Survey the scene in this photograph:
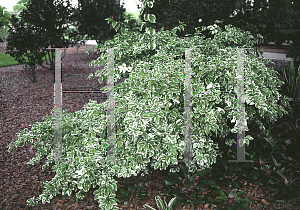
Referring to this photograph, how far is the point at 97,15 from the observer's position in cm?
921

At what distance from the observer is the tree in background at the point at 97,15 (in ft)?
29.9

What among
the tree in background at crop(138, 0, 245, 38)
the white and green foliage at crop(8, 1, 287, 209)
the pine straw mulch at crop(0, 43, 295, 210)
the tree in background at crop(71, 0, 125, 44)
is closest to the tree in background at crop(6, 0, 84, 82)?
the tree in background at crop(71, 0, 125, 44)

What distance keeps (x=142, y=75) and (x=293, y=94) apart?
279 cm

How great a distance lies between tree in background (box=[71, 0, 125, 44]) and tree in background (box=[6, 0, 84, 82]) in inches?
56.4

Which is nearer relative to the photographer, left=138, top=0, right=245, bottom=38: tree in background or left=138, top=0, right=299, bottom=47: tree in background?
left=138, top=0, right=299, bottom=47: tree in background

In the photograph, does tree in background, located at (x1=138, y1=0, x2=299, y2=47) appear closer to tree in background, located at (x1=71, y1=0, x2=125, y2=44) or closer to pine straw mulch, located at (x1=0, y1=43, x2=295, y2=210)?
tree in background, located at (x1=71, y1=0, x2=125, y2=44)

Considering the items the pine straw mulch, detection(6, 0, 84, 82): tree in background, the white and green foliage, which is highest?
detection(6, 0, 84, 82): tree in background

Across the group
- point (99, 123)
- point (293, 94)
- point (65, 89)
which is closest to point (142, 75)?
point (99, 123)

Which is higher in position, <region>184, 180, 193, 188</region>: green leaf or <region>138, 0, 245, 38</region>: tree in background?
<region>138, 0, 245, 38</region>: tree in background

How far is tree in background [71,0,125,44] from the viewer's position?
29.9 ft

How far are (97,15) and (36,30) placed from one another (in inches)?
102

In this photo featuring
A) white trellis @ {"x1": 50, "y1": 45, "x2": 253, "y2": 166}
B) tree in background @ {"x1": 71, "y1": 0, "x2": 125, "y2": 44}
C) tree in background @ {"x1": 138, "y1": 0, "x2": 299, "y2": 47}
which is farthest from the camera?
tree in background @ {"x1": 71, "y1": 0, "x2": 125, "y2": 44}

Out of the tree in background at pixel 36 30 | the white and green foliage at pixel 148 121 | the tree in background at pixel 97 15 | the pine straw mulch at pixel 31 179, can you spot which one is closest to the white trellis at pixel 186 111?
the white and green foliage at pixel 148 121

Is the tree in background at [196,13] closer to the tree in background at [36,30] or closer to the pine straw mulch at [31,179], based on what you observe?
the tree in background at [36,30]
